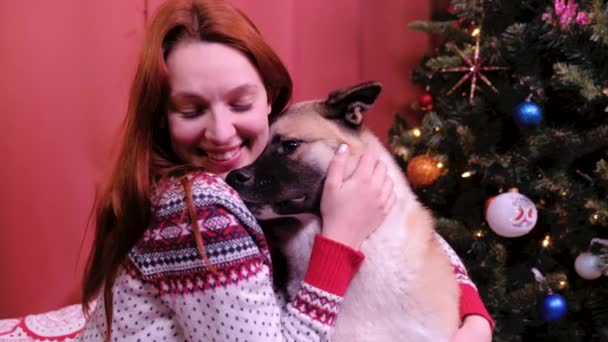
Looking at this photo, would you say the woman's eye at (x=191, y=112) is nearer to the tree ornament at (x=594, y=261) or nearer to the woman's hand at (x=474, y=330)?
the woman's hand at (x=474, y=330)

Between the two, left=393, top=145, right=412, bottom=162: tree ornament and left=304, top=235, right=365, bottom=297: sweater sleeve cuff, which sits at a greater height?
left=304, top=235, right=365, bottom=297: sweater sleeve cuff

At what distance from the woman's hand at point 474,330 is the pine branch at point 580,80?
830 mm

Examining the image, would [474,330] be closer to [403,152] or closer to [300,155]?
[300,155]

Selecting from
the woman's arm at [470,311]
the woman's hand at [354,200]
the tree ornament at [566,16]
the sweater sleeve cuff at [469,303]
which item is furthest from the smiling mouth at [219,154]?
the tree ornament at [566,16]

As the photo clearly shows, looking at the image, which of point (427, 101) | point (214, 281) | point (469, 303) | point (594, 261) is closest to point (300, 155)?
point (214, 281)

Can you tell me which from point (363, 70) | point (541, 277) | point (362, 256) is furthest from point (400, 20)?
point (362, 256)

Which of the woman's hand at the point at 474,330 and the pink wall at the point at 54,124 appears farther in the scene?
the pink wall at the point at 54,124

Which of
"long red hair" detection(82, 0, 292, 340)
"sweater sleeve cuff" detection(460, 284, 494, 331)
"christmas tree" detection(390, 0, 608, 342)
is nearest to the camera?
"long red hair" detection(82, 0, 292, 340)

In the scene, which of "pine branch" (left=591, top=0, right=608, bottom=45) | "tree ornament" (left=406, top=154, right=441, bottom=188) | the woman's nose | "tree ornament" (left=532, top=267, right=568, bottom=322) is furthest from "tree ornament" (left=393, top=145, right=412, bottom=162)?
the woman's nose

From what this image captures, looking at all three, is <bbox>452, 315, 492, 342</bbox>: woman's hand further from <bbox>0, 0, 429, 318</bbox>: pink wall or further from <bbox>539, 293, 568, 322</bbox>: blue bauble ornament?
<bbox>0, 0, 429, 318</bbox>: pink wall

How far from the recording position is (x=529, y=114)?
1886 millimetres

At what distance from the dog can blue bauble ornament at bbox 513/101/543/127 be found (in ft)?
2.55

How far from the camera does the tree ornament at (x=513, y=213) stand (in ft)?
6.19

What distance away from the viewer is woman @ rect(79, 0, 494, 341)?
1021 mm
